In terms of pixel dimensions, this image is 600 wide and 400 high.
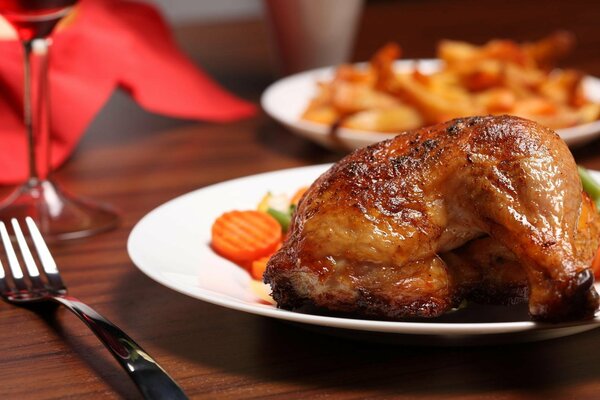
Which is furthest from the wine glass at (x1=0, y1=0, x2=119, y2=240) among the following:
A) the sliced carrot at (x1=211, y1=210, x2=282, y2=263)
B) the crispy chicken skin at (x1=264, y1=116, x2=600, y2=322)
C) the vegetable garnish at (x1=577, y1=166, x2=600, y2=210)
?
the vegetable garnish at (x1=577, y1=166, x2=600, y2=210)

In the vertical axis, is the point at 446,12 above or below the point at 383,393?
below

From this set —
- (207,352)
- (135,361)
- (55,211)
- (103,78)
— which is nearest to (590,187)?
(207,352)

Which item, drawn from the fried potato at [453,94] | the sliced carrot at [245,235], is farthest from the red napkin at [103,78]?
the sliced carrot at [245,235]

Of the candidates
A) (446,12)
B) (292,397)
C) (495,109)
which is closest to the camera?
(292,397)

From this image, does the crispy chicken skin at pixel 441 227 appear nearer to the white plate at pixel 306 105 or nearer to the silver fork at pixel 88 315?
the silver fork at pixel 88 315

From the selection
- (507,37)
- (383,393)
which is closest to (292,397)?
(383,393)

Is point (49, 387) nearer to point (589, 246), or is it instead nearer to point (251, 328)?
point (251, 328)
